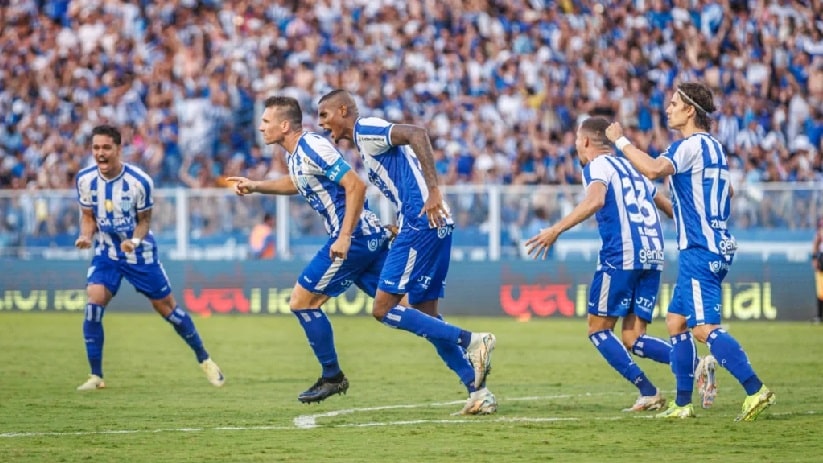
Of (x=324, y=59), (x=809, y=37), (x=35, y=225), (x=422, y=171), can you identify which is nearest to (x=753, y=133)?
(x=809, y=37)

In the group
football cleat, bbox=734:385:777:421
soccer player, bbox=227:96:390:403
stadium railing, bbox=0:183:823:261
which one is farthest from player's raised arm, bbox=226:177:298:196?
stadium railing, bbox=0:183:823:261

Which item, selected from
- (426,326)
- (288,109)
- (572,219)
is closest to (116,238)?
(288,109)

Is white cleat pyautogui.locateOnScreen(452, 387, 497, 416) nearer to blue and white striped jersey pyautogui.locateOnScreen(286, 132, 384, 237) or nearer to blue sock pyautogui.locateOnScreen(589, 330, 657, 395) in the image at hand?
blue sock pyautogui.locateOnScreen(589, 330, 657, 395)

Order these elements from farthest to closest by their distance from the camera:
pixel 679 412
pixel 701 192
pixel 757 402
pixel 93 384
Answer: pixel 93 384 < pixel 679 412 < pixel 701 192 < pixel 757 402

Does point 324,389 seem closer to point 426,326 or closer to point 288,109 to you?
point 426,326

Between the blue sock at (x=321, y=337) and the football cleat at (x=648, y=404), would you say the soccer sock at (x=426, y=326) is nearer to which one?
the blue sock at (x=321, y=337)

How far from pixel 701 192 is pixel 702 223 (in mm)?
224

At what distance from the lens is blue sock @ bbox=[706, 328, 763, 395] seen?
995 cm

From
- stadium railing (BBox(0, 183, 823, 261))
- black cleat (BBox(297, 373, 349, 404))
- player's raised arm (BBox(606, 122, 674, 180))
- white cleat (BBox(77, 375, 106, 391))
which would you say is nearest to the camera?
player's raised arm (BBox(606, 122, 674, 180))

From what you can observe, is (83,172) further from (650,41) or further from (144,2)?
(144,2)

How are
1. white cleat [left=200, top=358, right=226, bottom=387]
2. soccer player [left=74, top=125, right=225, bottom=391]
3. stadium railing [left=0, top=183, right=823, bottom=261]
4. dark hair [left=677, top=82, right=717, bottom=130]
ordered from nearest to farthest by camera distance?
dark hair [left=677, top=82, right=717, bottom=130]
white cleat [left=200, top=358, right=226, bottom=387]
soccer player [left=74, top=125, right=225, bottom=391]
stadium railing [left=0, top=183, right=823, bottom=261]

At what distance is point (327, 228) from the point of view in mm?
11328

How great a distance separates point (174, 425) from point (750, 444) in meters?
4.03

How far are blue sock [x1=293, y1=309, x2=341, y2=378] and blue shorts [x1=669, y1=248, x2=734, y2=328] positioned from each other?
2907mm
